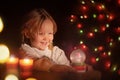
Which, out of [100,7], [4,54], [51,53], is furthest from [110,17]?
[4,54]

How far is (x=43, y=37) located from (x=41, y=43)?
0.32 ft

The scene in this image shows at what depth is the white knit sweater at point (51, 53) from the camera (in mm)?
5387

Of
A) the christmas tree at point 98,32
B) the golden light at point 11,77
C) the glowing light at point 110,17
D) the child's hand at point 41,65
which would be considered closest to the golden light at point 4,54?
the golden light at point 11,77

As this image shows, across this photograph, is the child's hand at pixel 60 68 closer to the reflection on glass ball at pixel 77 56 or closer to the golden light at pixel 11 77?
the reflection on glass ball at pixel 77 56

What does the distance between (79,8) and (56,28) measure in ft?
1.75

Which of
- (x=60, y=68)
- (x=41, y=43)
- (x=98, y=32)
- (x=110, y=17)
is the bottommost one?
(x=60, y=68)

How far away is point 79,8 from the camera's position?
5773 mm

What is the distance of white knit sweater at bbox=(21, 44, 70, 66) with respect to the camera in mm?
5387

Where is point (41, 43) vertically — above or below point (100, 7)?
below

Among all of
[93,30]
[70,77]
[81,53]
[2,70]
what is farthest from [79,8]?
[2,70]

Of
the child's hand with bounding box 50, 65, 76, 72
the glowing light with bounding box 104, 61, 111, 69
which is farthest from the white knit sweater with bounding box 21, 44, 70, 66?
the glowing light with bounding box 104, 61, 111, 69

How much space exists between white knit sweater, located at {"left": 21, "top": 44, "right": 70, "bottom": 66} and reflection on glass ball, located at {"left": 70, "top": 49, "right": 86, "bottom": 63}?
0.25 metres

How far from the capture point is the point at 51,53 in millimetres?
5512

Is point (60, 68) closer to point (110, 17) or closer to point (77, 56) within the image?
point (77, 56)
